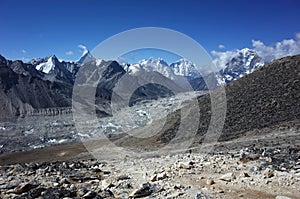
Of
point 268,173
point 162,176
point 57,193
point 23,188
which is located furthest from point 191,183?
point 23,188

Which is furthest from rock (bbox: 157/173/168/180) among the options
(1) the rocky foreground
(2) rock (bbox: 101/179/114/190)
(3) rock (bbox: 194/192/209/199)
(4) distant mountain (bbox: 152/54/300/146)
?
(4) distant mountain (bbox: 152/54/300/146)

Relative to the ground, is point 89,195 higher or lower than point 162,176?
lower

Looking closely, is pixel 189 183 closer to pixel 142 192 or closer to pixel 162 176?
pixel 162 176

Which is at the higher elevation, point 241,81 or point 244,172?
point 241,81

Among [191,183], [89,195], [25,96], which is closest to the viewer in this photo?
[89,195]

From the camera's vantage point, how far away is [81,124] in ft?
342

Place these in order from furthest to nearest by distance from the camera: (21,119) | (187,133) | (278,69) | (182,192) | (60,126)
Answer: (21,119) → (60,126) → (278,69) → (187,133) → (182,192)

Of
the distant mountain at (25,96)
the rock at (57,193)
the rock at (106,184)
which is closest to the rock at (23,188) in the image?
the rock at (57,193)

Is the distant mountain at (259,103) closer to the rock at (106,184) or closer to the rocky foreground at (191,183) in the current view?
the rocky foreground at (191,183)

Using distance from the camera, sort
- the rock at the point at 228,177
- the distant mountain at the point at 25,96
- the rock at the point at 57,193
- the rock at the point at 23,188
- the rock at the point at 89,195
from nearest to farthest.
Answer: the rock at the point at 89,195 < the rock at the point at 57,193 < the rock at the point at 228,177 < the rock at the point at 23,188 < the distant mountain at the point at 25,96

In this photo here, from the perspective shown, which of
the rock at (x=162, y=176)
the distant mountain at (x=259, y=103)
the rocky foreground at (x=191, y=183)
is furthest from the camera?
the distant mountain at (x=259, y=103)

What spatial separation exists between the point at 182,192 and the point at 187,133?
33.1 m

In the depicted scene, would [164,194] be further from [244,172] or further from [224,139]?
[224,139]

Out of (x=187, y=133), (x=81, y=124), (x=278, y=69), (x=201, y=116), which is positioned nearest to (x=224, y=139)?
(x=187, y=133)
